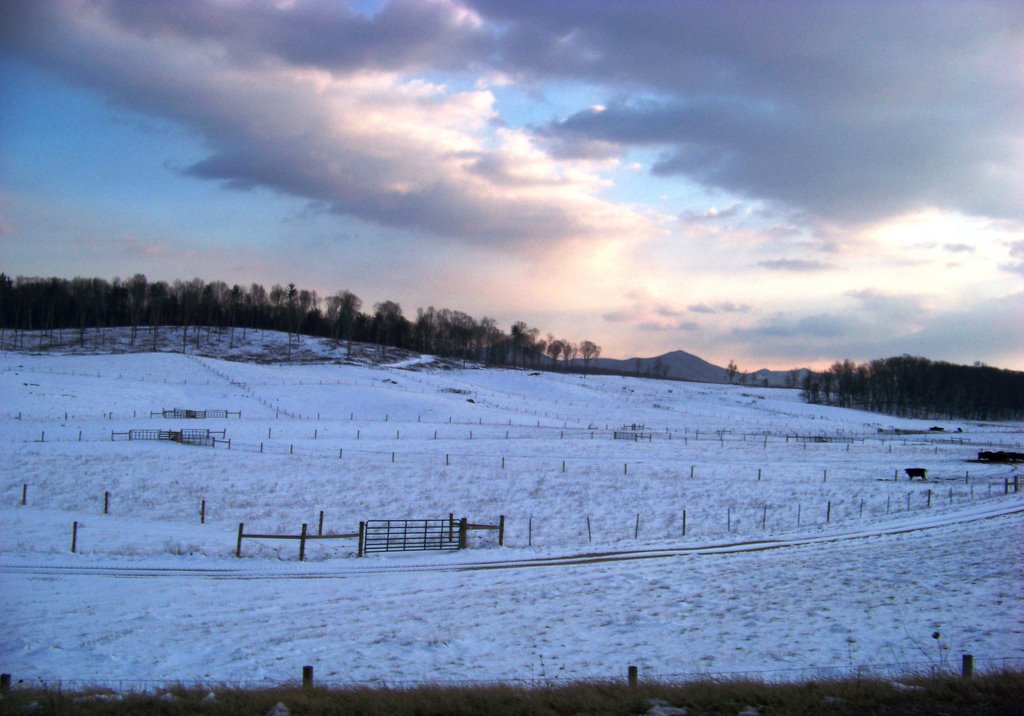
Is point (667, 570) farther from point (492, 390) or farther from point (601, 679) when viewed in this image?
point (492, 390)

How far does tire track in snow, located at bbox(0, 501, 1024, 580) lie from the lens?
23031 millimetres

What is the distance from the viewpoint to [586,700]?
11219 millimetres

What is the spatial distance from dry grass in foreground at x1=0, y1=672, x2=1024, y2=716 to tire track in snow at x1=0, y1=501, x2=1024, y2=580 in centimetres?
1160

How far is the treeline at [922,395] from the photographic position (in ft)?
539

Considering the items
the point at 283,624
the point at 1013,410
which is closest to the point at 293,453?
the point at 283,624

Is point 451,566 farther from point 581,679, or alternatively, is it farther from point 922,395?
point 922,395

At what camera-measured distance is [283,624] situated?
58.5 ft

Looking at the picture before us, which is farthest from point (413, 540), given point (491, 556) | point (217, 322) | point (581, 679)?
point (217, 322)

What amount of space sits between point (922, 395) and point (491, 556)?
606 feet

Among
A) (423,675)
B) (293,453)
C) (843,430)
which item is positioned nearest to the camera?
(423,675)

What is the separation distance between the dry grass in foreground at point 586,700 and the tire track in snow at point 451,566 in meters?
11.6

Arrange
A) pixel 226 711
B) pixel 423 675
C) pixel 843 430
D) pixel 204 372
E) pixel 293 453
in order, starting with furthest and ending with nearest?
pixel 204 372
pixel 843 430
pixel 293 453
pixel 423 675
pixel 226 711

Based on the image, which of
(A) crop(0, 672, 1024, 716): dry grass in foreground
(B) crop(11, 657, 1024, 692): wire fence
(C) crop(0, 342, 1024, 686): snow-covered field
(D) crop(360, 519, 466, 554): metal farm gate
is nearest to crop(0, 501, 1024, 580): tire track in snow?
(C) crop(0, 342, 1024, 686): snow-covered field

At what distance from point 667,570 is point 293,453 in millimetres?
33964
